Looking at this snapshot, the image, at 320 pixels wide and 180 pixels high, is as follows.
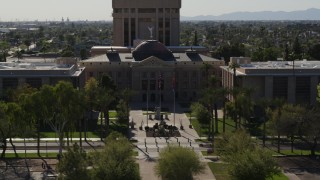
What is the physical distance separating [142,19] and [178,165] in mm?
112698

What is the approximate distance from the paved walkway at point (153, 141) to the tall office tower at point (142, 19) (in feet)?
156

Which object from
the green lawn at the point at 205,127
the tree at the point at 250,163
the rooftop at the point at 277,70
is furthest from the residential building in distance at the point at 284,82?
the tree at the point at 250,163

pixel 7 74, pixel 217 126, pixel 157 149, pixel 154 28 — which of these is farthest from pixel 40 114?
pixel 154 28

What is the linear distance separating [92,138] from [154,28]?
8074cm

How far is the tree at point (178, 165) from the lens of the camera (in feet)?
196

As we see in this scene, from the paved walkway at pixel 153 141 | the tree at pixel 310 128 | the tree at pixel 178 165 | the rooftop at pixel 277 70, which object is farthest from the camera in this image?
the rooftop at pixel 277 70

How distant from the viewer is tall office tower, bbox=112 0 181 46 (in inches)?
6604

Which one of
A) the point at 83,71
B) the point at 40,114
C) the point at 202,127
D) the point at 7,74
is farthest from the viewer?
the point at 83,71

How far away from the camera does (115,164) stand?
58844 mm

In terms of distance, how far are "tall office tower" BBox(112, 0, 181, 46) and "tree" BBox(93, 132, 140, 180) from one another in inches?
4196

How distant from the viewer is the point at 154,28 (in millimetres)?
169000

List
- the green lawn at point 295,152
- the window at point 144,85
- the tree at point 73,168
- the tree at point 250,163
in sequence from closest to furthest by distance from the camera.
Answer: the tree at point 73,168 < the tree at point 250,163 < the green lawn at point 295,152 < the window at point 144,85

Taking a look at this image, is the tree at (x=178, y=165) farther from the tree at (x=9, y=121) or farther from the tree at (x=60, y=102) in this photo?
the tree at (x=9, y=121)

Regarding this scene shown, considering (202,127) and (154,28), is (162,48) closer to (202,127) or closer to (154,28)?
(154,28)
